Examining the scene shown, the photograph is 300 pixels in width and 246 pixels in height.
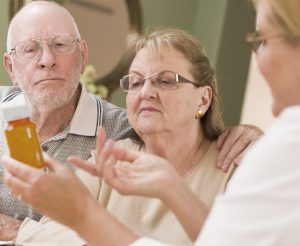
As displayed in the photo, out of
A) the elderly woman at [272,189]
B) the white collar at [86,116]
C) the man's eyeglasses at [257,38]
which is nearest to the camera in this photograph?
the elderly woman at [272,189]

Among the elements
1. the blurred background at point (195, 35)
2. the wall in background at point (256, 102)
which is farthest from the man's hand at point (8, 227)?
the wall in background at point (256, 102)

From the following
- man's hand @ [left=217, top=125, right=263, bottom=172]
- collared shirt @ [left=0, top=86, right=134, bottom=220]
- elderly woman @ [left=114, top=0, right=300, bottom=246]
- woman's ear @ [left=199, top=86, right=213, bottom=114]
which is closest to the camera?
elderly woman @ [left=114, top=0, right=300, bottom=246]

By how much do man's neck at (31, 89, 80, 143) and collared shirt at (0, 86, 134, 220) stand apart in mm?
34

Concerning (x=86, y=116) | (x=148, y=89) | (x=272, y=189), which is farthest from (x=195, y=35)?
(x=272, y=189)

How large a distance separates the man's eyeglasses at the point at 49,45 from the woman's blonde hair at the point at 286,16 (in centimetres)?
120

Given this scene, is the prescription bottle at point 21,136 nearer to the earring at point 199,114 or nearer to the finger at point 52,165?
the finger at point 52,165

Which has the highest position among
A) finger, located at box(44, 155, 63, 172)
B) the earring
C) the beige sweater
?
finger, located at box(44, 155, 63, 172)

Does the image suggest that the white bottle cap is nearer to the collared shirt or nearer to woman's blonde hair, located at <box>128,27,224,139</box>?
woman's blonde hair, located at <box>128,27,224,139</box>

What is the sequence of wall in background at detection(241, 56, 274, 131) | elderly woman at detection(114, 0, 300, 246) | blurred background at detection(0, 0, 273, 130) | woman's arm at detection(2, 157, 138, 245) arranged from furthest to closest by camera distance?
wall in background at detection(241, 56, 274, 131)
blurred background at detection(0, 0, 273, 130)
woman's arm at detection(2, 157, 138, 245)
elderly woman at detection(114, 0, 300, 246)

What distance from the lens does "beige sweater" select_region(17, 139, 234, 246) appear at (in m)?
1.60

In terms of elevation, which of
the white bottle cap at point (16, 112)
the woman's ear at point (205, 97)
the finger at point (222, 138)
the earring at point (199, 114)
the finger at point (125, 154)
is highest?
the white bottle cap at point (16, 112)

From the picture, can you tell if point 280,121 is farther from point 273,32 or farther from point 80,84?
point 80,84

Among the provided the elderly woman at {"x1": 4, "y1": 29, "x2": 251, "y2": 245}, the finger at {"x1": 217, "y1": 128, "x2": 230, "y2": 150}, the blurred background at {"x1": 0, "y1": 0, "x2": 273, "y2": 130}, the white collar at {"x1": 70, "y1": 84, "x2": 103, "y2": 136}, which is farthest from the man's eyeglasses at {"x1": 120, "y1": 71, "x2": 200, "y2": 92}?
the blurred background at {"x1": 0, "y1": 0, "x2": 273, "y2": 130}

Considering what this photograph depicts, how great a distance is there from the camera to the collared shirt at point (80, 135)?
1.97 metres
